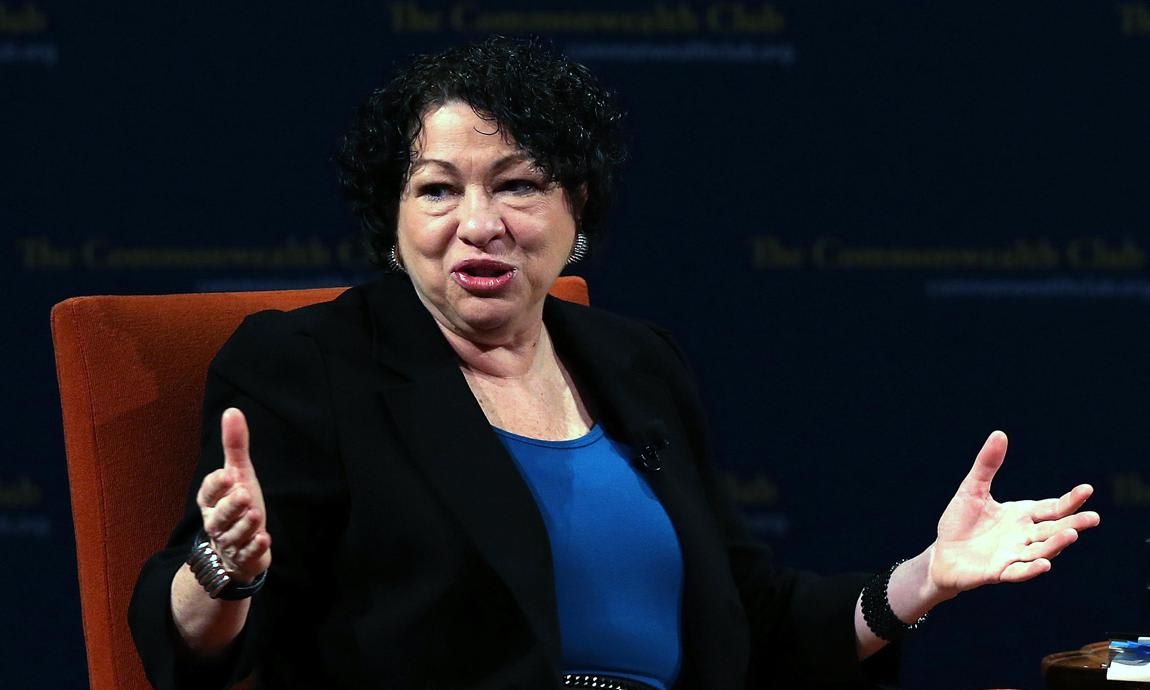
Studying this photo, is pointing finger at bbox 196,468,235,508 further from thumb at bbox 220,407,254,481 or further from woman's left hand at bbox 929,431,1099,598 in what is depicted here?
woman's left hand at bbox 929,431,1099,598

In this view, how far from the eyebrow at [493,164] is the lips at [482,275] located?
10cm

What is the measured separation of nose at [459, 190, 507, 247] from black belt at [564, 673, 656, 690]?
1.60 feet

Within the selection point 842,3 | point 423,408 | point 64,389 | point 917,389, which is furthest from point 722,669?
point 842,3

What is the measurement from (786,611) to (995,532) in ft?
1.23

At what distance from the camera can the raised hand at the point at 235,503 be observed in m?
1.24

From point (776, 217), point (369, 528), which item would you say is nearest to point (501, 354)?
point (369, 528)

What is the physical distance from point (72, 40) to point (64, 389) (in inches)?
70.2

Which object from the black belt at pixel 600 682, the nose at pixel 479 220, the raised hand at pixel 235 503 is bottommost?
the black belt at pixel 600 682

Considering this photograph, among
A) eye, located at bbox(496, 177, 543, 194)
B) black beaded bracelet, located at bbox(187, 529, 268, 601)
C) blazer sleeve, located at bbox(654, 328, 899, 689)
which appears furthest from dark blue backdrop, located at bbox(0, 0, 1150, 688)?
black beaded bracelet, located at bbox(187, 529, 268, 601)

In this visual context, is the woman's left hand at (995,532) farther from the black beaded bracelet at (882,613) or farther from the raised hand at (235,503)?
the raised hand at (235,503)

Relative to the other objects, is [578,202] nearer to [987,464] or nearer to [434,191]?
[434,191]

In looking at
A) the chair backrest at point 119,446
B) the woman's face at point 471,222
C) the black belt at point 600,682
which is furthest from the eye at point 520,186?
the black belt at point 600,682

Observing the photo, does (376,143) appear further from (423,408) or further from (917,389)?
(917,389)

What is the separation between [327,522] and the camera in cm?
153
